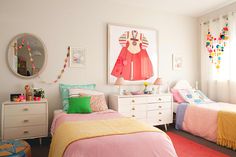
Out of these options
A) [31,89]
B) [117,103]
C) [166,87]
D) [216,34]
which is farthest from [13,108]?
[216,34]

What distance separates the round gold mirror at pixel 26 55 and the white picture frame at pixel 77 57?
0.48 meters

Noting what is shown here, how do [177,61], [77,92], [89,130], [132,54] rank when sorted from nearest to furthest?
[89,130] → [77,92] → [132,54] → [177,61]

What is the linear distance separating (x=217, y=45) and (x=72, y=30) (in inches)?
126

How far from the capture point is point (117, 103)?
343cm

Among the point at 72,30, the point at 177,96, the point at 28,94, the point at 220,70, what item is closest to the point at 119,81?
the point at 72,30

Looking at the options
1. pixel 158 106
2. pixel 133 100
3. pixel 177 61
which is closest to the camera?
pixel 133 100

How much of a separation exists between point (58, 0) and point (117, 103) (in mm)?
2200

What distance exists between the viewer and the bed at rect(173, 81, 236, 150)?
295 cm

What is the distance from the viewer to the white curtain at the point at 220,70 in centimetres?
394

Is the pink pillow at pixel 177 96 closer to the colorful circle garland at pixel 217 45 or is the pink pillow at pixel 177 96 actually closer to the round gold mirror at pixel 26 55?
the colorful circle garland at pixel 217 45

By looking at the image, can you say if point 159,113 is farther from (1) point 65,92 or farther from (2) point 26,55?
(2) point 26,55

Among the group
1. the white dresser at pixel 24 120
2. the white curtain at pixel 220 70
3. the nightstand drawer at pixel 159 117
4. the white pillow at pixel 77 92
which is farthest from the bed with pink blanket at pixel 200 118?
the white dresser at pixel 24 120

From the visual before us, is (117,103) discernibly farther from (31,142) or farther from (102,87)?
(31,142)

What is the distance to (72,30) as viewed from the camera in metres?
3.54
